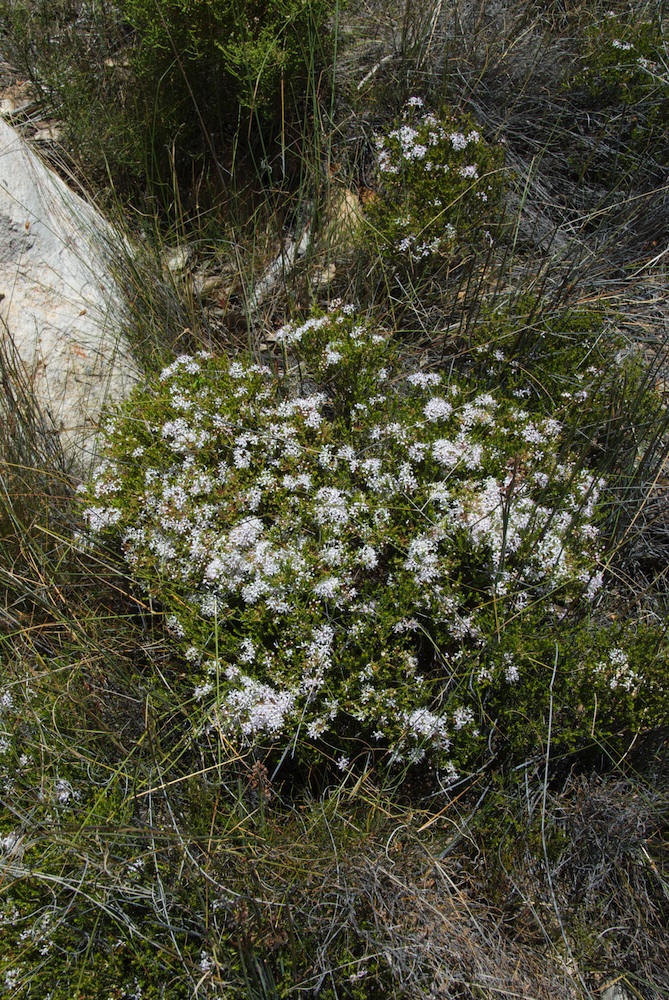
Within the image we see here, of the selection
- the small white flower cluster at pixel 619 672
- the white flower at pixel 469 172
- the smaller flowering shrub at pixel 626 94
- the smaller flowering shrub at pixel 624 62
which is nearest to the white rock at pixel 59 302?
the white flower at pixel 469 172

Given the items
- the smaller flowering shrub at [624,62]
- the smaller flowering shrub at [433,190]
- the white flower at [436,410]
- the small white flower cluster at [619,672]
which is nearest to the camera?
the small white flower cluster at [619,672]

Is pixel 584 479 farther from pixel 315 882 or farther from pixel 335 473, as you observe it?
pixel 315 882

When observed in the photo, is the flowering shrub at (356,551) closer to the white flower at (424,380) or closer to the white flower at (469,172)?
the white flower at (424,380)

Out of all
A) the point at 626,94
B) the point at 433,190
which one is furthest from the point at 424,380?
the point at 626,94

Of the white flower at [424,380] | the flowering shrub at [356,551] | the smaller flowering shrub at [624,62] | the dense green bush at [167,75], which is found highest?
the dense green bush at [167,75]

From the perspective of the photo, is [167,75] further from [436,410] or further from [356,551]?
[356,551]
